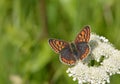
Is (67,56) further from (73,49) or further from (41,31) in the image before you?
(41,31)

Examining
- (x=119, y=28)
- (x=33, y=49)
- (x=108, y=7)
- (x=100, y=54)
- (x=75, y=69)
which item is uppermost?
(x=108, y=7)

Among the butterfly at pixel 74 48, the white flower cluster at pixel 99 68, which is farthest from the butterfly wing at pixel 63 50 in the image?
the white flower cluster at pixel 99 68

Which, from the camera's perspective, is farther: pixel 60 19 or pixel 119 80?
pixel 60 19

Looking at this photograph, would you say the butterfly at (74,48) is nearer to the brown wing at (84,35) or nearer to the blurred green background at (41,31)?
the brown wing at (84,35)

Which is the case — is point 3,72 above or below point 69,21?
below

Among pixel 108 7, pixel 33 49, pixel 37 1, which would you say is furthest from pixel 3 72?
pixel 108 7

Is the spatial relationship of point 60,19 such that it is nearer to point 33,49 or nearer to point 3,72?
point 33,49
